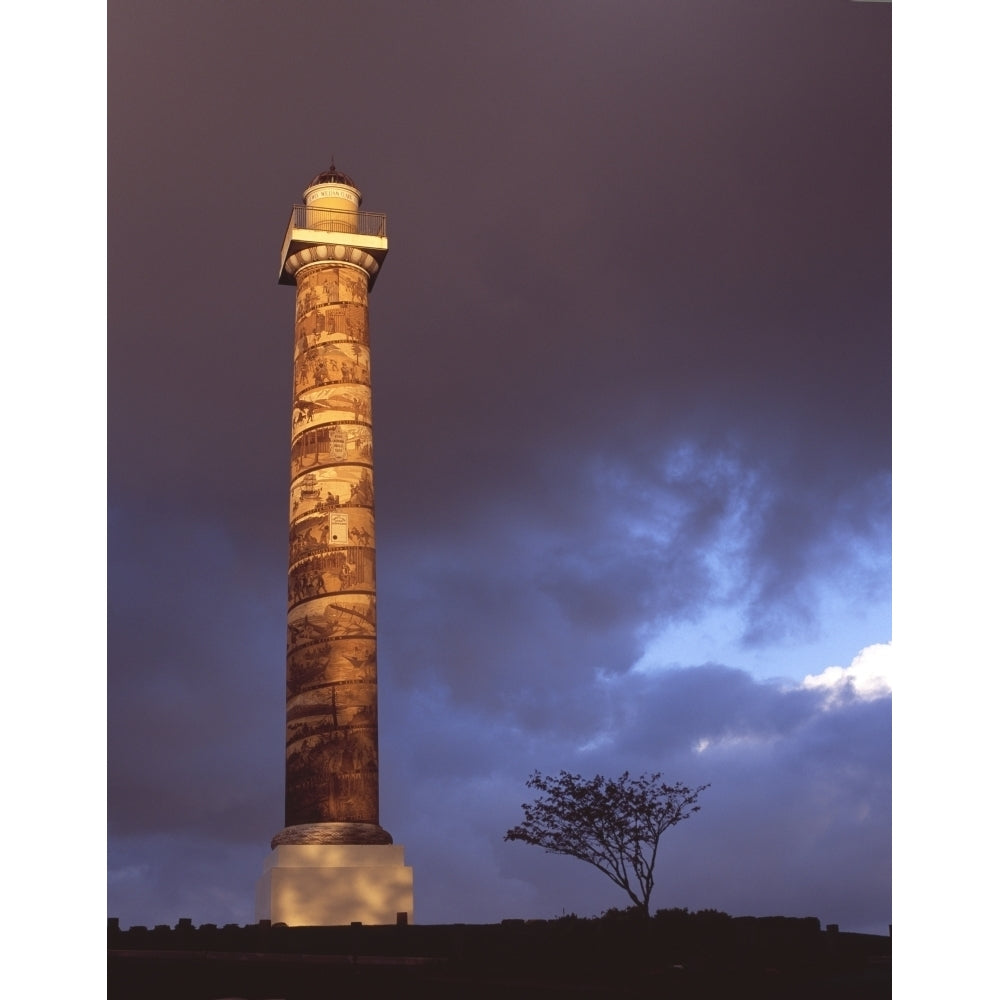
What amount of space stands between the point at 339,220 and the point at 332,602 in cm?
439

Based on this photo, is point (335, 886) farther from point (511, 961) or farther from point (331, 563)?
point (511, 961)

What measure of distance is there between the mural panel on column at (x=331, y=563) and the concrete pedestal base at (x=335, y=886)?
13.8 inches

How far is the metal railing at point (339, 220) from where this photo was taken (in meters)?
15.3

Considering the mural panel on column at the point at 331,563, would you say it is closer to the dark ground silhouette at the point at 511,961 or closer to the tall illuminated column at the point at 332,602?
the tall illuminated column at the point at 332,602

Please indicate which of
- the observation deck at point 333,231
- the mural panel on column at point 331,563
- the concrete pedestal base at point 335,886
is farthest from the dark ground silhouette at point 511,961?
the observation deck at point 333,231

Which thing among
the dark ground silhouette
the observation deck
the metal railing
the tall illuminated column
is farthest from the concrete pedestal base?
the metal railing

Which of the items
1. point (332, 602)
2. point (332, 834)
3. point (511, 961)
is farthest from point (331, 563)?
point (511, 961)

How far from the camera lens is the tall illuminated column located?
1312 cm

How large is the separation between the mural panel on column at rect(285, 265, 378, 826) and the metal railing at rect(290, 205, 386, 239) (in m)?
0.56

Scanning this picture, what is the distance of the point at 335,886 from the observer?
42.7 feet
